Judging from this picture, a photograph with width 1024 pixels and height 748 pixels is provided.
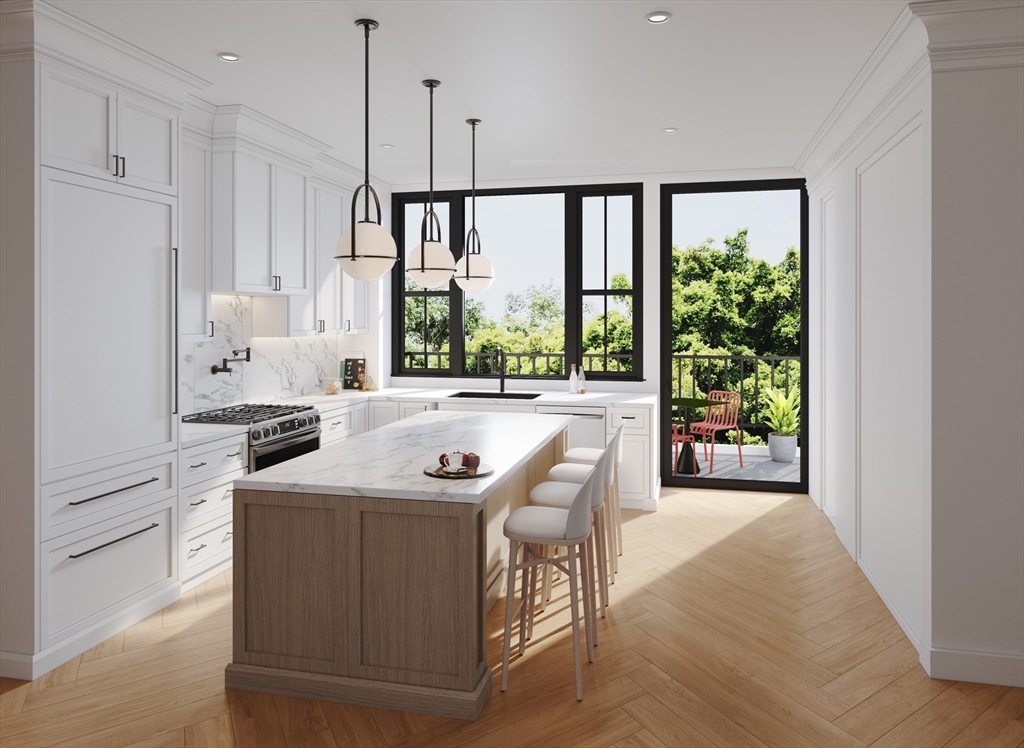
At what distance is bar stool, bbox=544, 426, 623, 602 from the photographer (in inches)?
136

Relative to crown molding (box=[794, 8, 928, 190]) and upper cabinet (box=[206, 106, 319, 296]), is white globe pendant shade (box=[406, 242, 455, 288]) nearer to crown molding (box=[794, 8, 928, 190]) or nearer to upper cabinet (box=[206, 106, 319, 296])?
upper cabinet (box=[206, 106, 319, 296])

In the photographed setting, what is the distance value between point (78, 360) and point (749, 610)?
3.34 metres

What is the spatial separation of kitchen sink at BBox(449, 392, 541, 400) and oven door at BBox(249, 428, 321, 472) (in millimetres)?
1414

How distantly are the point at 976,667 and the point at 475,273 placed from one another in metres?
3.10

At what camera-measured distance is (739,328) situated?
29.3ft

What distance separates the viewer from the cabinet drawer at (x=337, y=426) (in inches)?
205

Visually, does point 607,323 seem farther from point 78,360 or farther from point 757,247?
point 78,360

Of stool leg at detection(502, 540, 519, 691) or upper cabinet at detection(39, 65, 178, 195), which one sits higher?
upper cabinet at detection(39, 65, 178, 195)

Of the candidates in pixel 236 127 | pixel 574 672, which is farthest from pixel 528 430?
→ pixel 236 127

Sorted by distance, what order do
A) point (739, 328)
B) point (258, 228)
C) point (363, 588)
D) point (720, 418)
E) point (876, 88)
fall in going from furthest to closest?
point (739, 328) → point (720, 418) → point (258, 228) → point (876, 88) → point (363, 588)

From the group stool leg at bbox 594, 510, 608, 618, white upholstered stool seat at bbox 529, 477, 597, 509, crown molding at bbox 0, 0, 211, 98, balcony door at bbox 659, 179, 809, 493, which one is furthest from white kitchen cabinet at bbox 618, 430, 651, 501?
crown molding at bbox 0, 0, 211, 98

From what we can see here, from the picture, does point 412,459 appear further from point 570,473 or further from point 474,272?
point 474,272

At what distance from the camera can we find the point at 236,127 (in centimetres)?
427

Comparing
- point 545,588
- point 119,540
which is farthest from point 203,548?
point 545,588
